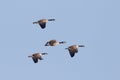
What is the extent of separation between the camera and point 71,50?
171375 millimetres

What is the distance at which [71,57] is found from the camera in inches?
6624

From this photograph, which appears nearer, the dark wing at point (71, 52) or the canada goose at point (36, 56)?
the dark wing at point (71, 52)

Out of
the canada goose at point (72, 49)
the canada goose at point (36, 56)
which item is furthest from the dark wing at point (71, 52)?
the canada goose at point (36, 56)

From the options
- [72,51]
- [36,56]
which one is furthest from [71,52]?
[36,56]

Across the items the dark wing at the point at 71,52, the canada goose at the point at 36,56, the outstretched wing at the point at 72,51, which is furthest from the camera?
the canada goose at the point at 36,56

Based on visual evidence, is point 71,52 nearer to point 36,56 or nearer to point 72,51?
point 72,51

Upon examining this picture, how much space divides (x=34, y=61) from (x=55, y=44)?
210 inches

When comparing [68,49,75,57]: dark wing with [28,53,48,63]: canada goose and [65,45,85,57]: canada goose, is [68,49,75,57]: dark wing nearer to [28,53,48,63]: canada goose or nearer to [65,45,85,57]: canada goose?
[65,45,85,57]: canada goose

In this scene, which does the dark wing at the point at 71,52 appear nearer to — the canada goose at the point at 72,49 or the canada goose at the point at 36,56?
the canada goose at the point at 72,49

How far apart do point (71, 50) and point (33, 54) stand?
7711 mm

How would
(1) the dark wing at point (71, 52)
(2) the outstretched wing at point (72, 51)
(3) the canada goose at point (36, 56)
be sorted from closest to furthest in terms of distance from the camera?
(1) the dark wing at point (71, 52)
(2) the outstretched wing at point (72, 51)
(3) the canada goose at point (36, 56)

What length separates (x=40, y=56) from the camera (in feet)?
566

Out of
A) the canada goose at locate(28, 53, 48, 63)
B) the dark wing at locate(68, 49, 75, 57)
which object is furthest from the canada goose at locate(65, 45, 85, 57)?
the canada goose at locate(28, 53, 48, 63)

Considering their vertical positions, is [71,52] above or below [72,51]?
below
